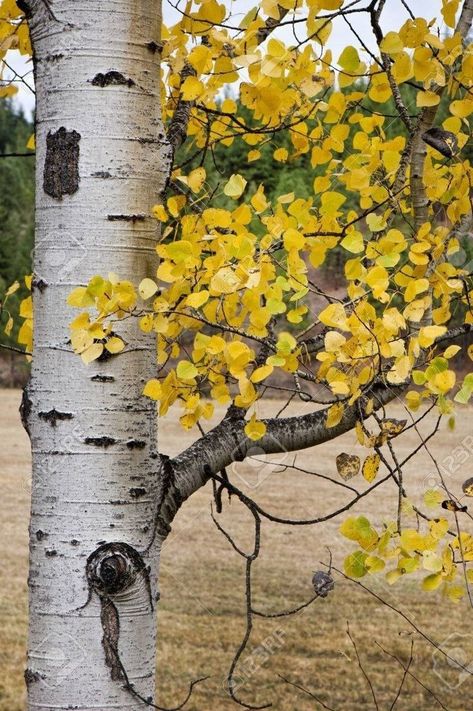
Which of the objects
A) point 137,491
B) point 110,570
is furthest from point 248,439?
point 110,570

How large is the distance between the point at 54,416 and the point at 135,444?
16 cm

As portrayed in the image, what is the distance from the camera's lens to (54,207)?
1632mm

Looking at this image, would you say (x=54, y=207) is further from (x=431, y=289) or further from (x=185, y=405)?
(x=431, y=289)

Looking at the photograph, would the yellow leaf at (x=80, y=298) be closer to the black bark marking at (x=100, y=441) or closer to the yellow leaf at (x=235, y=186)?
the black bark marking at (x=100, y=441)

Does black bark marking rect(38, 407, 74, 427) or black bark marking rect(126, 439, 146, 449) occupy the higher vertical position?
black bark marking rect(38, 407, 74, 427)

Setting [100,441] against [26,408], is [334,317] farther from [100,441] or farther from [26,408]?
[26,408]

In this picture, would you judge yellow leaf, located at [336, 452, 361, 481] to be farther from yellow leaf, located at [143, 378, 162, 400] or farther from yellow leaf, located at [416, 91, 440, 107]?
yellow leaf, located at [416, 91, 440, 107]

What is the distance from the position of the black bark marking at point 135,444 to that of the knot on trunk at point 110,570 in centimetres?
19

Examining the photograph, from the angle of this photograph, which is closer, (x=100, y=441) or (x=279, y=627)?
(x=100, y=441)

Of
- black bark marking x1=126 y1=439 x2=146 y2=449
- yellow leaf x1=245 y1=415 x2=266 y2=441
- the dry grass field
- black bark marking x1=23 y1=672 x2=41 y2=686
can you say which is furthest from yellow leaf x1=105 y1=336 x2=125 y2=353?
the dry grass field

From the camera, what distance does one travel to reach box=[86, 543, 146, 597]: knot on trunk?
5.22 feet

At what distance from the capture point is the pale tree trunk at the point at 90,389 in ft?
5.25

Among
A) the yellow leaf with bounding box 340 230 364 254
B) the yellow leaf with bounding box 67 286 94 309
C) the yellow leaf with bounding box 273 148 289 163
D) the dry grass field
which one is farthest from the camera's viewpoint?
the dry grass field

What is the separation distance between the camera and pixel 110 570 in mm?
1592
